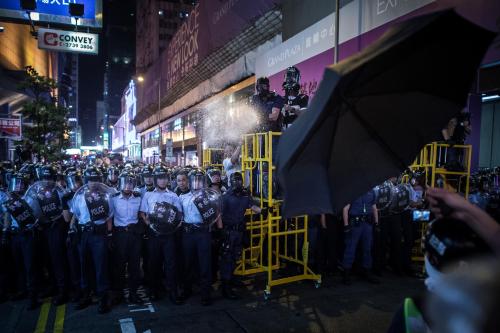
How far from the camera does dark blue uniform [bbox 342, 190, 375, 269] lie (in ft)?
23.1

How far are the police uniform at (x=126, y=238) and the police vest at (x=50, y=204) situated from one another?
1.01 meters

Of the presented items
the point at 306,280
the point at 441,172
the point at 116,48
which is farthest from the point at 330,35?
the point at 116,48

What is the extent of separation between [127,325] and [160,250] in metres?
1.40

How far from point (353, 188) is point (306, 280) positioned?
202 inches

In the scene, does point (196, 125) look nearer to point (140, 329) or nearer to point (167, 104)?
point (167, 104)

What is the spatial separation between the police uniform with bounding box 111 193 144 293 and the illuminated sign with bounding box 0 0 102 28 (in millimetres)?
10856

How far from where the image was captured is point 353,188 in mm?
2453

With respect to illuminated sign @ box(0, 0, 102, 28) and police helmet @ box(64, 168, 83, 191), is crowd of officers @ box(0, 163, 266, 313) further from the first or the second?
illuminated sign @ box(0, 0, 102, 28)

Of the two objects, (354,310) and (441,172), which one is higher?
(441,172)

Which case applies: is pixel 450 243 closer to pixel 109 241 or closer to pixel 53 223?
pixel 109 241

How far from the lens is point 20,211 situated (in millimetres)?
5895

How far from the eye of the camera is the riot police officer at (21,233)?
19.4 feet

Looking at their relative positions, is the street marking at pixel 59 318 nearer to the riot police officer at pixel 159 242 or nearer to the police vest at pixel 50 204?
the riot police officer at pixel 159 242

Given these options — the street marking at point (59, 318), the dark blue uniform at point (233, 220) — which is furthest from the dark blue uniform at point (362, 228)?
the street marking at point (59, 318)
